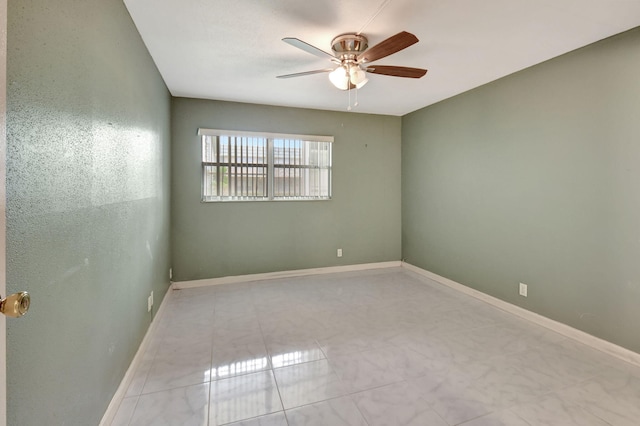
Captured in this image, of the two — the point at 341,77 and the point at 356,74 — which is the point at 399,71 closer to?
the point at 356,74

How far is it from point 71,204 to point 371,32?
221 centimetres

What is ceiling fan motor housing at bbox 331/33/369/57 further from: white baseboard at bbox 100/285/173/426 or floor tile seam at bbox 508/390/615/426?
white baseboard at bbox 100/285/173/426

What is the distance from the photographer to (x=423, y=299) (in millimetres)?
3408

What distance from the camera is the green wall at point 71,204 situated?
89 centimetres

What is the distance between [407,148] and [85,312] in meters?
4.44

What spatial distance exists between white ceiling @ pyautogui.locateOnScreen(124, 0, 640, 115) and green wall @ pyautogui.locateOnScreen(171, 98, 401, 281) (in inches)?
29.6

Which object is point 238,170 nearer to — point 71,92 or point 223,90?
point 223,90

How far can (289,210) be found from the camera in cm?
426

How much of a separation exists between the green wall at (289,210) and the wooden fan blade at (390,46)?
2150 millimetres

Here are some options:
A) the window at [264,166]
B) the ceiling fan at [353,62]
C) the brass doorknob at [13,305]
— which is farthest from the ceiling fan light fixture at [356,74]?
the brass doorknob at [13,305]

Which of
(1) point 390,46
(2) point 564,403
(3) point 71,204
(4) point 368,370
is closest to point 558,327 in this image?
(2) point 564,403

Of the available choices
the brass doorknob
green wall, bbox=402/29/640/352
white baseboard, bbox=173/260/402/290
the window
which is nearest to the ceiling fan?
green wall, bbox=402/29/640/352

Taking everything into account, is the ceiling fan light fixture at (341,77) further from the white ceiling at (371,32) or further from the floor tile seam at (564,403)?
the floor tile seam at (564,403)

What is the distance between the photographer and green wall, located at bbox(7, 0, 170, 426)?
0.89 metres
